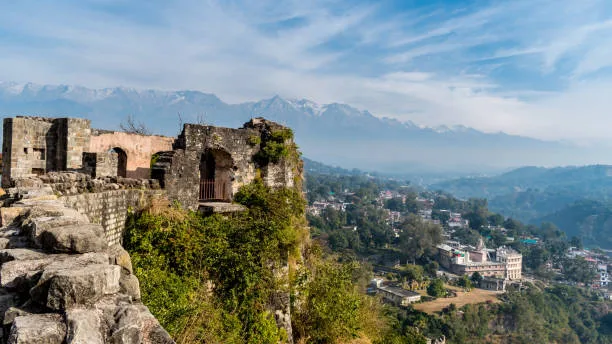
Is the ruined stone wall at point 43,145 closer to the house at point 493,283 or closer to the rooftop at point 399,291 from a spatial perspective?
the rooftop at point 399,291

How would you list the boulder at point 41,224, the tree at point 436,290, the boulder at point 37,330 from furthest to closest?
the tree at point 436,290 → the boulder at point 41,224 → the boulder at point 37,330

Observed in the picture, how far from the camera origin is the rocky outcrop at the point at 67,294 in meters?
2.21

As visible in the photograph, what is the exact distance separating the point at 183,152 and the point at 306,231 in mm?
4706

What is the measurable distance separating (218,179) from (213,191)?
1.33ft

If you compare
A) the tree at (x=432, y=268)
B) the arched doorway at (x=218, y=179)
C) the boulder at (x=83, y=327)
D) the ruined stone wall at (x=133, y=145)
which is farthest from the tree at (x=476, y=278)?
the boulder at (x=83, y=327)

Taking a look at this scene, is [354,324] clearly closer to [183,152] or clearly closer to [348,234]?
[183,152]

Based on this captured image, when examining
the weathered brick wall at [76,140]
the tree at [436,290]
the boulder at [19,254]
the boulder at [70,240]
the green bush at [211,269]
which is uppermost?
the weathered brick wall at [76,140]

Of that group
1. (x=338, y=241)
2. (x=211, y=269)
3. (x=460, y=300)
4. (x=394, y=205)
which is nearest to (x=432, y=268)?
(x=460, y=300)

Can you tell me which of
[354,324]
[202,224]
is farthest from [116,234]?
[354,324]

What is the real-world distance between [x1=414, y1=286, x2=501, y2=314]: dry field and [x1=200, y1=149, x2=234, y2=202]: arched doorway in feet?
182

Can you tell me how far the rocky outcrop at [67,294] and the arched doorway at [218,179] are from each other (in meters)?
8.58

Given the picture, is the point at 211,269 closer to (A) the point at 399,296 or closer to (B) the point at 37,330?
(B) the point at 37,330

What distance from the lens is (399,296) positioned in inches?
2502

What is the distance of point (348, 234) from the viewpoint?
99.4 metres
